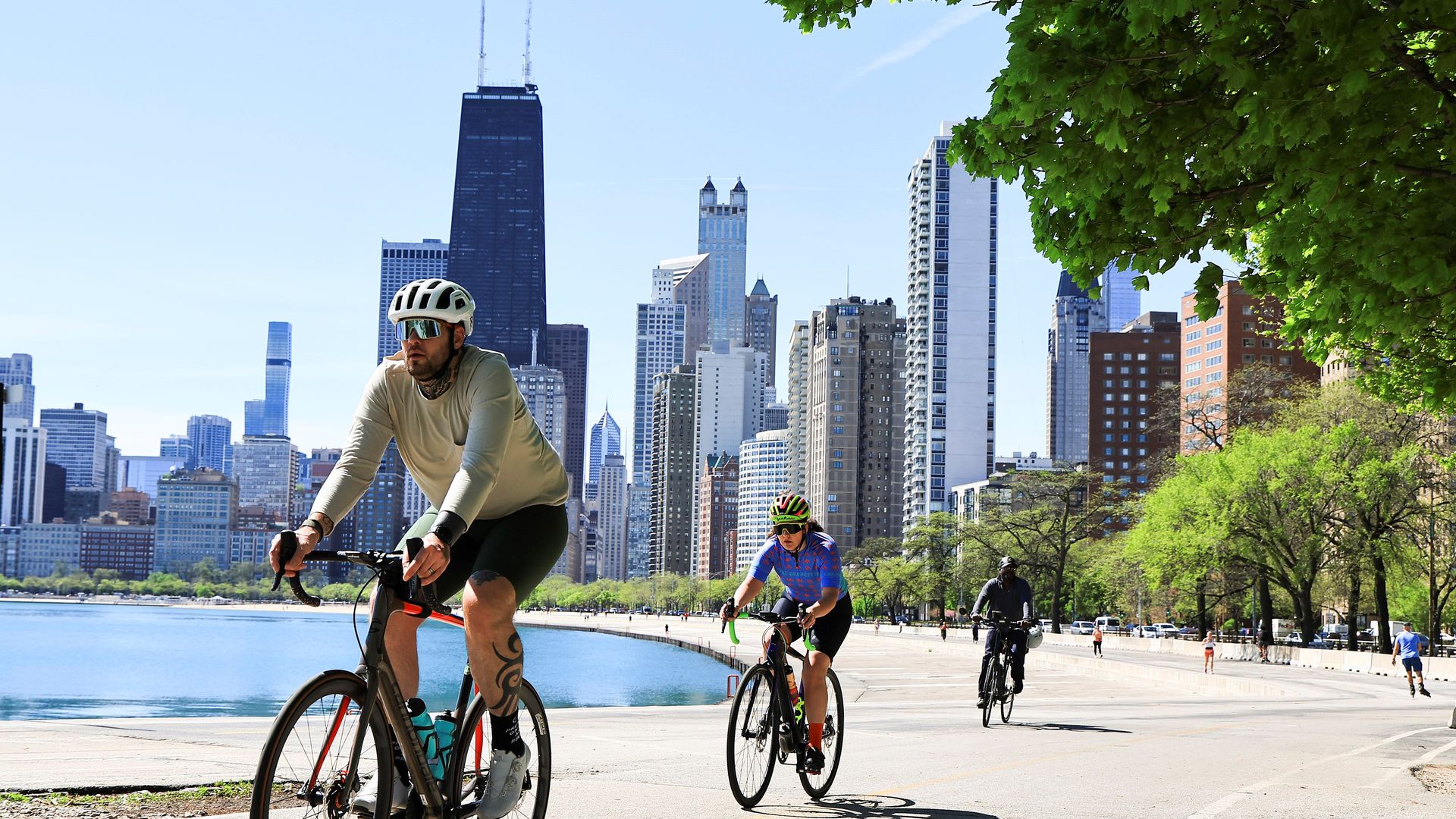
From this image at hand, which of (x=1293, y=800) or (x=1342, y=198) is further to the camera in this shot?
(x=1293, y=800)

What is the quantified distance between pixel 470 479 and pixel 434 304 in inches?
30.0

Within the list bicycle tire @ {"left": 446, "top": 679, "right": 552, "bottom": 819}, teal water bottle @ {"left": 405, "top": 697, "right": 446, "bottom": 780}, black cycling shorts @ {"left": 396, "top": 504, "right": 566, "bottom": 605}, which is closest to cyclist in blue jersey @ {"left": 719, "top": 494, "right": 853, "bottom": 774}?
bicycle tire @ {"left": 446, "top": 679, "right": 552, "bottom": 819}

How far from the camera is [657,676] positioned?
71.8m

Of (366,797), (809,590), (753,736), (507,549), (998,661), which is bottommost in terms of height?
(998,661)

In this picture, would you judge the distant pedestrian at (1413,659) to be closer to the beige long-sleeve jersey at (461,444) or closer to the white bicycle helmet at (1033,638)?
the white bicycle helmet at (1033,638)

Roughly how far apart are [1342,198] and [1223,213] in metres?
1.02

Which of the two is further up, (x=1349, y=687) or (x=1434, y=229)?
(x=1434, y=229)

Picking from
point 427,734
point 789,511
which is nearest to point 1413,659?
point 789,511

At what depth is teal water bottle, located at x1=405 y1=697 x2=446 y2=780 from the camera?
507 centimetres

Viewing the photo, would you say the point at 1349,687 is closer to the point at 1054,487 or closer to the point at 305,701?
the point at 305,701

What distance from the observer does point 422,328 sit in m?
5.34

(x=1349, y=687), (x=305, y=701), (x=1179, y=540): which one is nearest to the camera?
(x=305, y=701)

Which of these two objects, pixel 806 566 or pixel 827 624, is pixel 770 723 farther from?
pixel 806 566

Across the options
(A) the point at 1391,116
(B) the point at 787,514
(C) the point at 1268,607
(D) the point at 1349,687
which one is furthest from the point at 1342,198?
(C) the point at 1268,607
